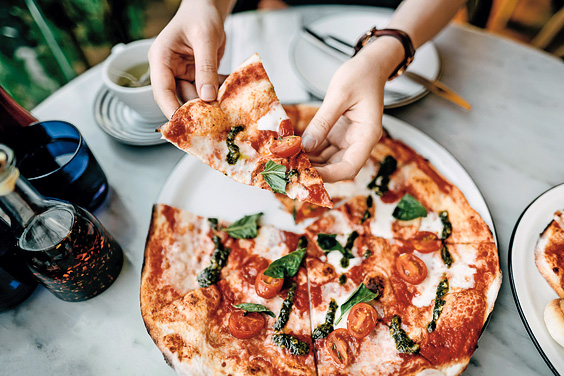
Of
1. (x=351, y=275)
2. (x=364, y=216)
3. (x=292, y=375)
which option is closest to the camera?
(x=292, y=375)

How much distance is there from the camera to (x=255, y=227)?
186 centimetres

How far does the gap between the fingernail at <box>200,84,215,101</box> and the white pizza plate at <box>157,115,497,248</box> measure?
1.40 feet

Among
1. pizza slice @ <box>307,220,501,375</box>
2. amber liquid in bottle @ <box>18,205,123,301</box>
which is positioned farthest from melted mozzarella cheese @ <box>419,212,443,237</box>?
amber liquid in bottle @ <box>18,205,123,301</box>

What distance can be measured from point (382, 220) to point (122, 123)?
1583mm

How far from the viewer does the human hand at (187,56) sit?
177cm

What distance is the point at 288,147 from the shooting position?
1631mm

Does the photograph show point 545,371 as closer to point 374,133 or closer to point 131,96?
point 374,133

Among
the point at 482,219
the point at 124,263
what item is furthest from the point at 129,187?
the point at 482,219

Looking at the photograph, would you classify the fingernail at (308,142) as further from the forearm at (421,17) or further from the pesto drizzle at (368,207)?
the forearm at (421,17)

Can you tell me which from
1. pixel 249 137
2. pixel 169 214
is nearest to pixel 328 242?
pixel 249 137

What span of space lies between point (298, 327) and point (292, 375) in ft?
0.66

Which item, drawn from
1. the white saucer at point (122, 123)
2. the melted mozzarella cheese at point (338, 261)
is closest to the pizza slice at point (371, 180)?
the melted mozzarella cheese at point (338, 261)

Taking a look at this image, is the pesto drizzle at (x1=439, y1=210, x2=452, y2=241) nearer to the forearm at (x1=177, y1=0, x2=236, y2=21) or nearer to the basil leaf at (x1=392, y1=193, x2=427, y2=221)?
the basil leaf at (x1=392, y1=193, x2=427, y2=221)

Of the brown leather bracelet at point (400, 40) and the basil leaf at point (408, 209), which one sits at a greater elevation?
the brown leather bracelet at point (400, 40)
